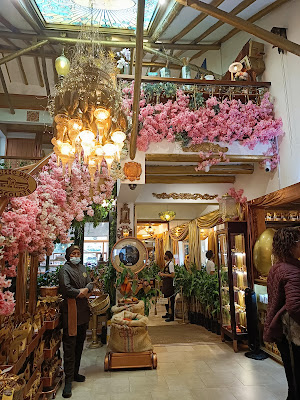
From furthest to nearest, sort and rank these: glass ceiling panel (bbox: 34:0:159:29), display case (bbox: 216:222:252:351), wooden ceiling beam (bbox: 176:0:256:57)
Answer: glass ceiling panel (bbox: 34:0:159:29)
wooden ceiling beam (bbox: 176:0:256:57)
display case (bbox: 216:222:252:351)

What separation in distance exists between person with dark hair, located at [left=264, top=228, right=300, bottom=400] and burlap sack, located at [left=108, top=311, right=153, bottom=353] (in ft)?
7.21

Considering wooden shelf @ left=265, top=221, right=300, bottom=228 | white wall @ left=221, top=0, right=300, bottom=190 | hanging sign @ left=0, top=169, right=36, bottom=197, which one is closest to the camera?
hanging sign @ left=0, top=169, right=36, bottom=197

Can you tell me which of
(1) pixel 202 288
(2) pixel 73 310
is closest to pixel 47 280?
(2) pixel 73 310

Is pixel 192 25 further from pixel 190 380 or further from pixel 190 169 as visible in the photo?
pixel 190 380

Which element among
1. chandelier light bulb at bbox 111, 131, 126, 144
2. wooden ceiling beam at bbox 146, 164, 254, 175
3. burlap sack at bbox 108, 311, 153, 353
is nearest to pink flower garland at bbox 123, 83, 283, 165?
wooden ceiling beam at bbox 146, 164, 254, 175

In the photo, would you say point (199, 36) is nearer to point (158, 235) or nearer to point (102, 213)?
point (102, 213)

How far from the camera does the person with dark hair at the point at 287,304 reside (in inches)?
95.0

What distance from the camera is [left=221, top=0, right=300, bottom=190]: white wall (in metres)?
5.21

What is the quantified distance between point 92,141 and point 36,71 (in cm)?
810

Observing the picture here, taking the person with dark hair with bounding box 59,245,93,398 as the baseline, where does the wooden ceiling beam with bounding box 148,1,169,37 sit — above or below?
above

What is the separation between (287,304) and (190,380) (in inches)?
88.5

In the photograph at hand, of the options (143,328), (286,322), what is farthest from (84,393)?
(286,322)

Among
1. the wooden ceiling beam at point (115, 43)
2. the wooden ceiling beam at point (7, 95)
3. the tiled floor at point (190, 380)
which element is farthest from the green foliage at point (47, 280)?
the wooden ceiling beam at point (7, 95)

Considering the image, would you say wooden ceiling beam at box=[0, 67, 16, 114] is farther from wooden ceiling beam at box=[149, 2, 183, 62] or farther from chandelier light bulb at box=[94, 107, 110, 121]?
chandelier light bulb at box=[94, 107, 110, 121]
